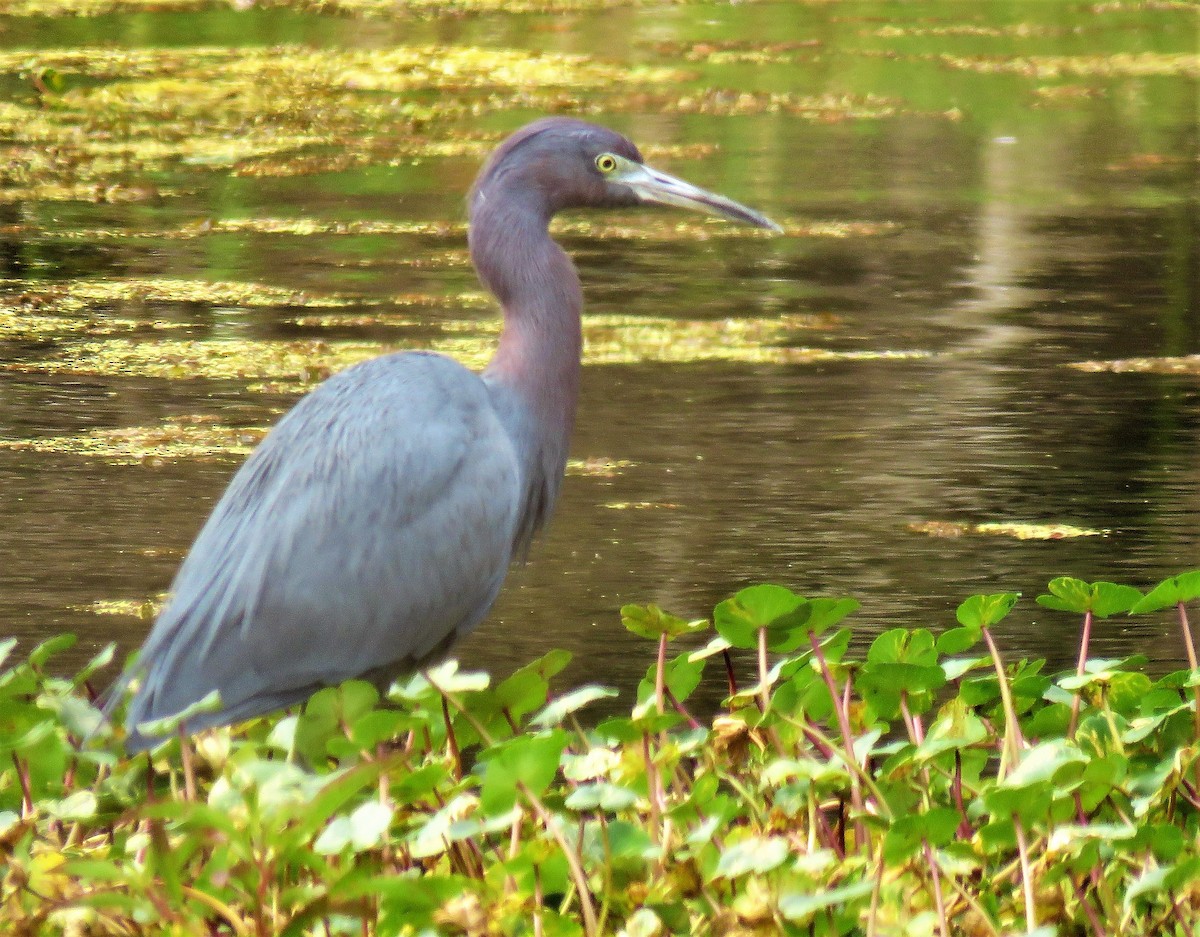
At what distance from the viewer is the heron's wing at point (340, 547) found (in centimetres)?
433

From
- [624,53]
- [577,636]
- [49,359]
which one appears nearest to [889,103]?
[624,53]

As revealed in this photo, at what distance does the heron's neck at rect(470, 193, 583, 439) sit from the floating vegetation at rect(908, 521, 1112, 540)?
1593mm

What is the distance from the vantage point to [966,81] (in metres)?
15.3

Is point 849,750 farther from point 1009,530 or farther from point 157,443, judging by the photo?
point 157,443

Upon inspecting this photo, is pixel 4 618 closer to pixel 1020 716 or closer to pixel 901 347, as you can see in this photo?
pixel 1020 716

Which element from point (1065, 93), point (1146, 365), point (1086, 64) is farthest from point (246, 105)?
point (1146, 365)

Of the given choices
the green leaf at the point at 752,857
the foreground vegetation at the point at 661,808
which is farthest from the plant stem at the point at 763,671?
the green leaf at the point at 752,857

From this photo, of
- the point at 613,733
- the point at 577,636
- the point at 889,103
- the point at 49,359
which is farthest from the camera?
the point at 889,103

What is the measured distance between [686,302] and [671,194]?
12.6ft

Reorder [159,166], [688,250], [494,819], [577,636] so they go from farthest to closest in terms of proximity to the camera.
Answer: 1. [159,166]
2. [688,250]
3. [577,636]
4. [494,819]

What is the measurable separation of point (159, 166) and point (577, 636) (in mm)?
7491

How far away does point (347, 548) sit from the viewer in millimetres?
4434

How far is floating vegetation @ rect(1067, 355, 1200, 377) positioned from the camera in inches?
314

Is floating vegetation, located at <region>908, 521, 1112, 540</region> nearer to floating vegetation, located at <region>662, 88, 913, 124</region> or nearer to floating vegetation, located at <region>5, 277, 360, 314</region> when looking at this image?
floating vegetation, located at <region>5, 277, 360, 314</region>
